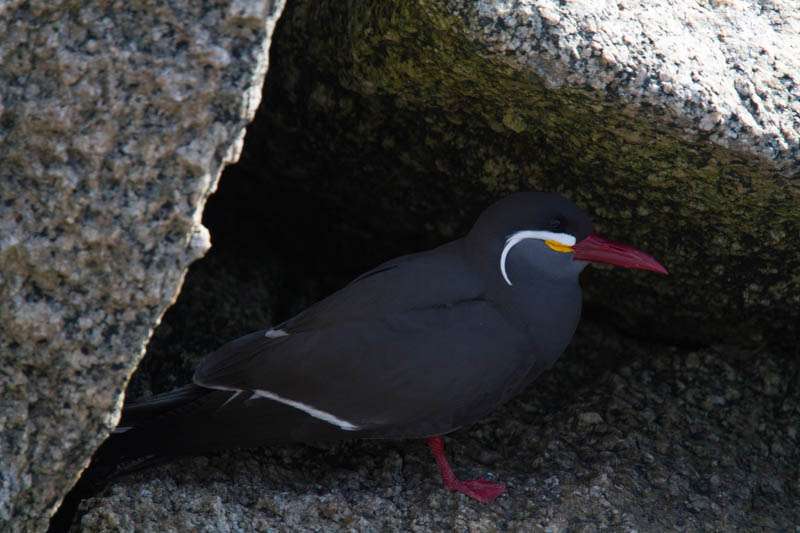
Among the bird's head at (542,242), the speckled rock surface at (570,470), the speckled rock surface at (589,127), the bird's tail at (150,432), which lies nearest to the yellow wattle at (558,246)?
the bird's head at (542,242)

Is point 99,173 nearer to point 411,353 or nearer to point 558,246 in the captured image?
point 411,353

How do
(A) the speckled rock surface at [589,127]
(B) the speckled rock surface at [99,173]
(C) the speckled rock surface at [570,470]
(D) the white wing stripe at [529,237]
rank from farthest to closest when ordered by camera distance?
(D) the white wing stripe at [529,237]
(C) the speckled rock surface at [570,470]
(A) the speckled rock surface at [589,127]
(B) the speckled rock surface at [99,173]

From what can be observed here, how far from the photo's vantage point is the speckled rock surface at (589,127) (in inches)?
112

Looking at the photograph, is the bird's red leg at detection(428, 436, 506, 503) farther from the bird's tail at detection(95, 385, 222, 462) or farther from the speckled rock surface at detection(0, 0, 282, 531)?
the speckled rock surface at detection(0, 0, 282, 531)

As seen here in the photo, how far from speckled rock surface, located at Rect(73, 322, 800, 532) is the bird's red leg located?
33 millimetres

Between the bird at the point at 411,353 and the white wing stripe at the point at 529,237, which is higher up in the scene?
the white wing stripe at the point at 529,237

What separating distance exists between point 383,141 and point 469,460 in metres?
1.47

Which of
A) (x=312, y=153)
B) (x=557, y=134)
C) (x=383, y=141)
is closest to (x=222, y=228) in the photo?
(x=312, y=153)

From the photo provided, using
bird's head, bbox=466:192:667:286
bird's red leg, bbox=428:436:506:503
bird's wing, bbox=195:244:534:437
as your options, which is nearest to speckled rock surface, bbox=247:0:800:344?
bird's head, bbox=466:192:667:286

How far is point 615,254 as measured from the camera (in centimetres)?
348

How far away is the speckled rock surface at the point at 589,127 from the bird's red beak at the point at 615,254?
0.70 ft

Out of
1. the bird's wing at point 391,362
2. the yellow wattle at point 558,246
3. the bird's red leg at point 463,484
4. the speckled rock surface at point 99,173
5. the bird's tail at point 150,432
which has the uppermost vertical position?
the speckled rock surface at point 99,173

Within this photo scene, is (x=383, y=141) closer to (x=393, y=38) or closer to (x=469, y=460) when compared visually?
(x=393, y=38)

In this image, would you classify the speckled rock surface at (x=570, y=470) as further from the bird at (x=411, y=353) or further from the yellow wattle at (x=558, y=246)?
the yellow wattle at (x=558, y=246)
